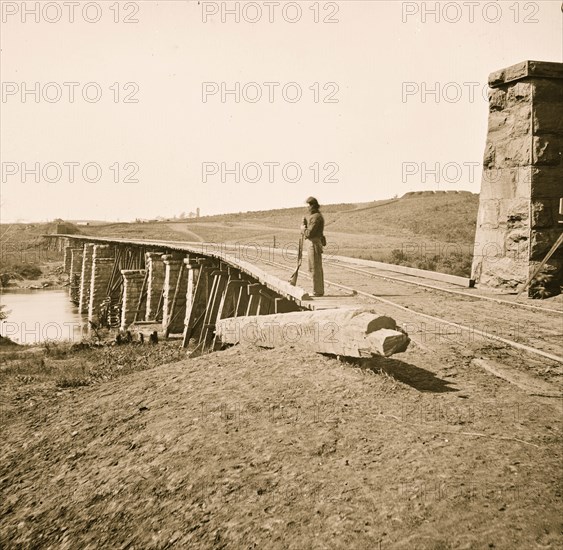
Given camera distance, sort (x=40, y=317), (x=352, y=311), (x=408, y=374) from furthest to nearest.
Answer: (x=40, y=317) → (x=352, y=311) → (x=408, y=374)

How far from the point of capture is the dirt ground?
288 cm

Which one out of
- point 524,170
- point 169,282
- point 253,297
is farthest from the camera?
point 169,282

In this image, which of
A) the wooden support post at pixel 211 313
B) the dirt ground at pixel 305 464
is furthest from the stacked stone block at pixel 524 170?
the wooden support post at pixel 211 313

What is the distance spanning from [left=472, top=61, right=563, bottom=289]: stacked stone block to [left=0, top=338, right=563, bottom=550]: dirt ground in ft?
12.6

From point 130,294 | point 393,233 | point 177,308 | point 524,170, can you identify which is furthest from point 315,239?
point 393,233

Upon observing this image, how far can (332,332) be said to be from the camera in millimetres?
5352

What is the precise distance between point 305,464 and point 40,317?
26868 millimetres

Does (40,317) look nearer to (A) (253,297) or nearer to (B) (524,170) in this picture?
(A) (253,297)

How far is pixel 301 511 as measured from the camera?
312 centimetres

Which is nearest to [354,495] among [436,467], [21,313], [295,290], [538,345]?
[436,467]

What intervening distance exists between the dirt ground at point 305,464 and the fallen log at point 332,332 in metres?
0.20

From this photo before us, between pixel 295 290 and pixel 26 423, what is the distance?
4196 millimetres

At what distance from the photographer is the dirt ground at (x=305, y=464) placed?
9.44 ft

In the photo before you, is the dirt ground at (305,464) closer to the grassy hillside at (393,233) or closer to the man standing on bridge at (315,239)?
the man standing on bridge at (315,239)
